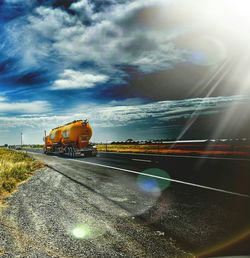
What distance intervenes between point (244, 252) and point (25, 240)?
336cm

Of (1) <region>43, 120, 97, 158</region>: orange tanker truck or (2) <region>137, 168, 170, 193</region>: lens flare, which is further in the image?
(1) <region>43, 120, 97, 158</region>: orange tanker truck

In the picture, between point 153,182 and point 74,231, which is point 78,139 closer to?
point 153,182

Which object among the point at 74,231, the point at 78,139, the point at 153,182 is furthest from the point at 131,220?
the point at 78,139

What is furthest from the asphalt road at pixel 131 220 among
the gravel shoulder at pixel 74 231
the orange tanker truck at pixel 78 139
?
the orange tanker truck at pixel 78 139

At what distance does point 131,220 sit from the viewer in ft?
19.2

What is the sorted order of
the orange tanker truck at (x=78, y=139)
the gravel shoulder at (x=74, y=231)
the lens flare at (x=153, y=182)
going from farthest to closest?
1. the orange tanker truck at (x=78, y=139)
2. the lens flare at (x=153, y=182)
3. the gravel shoulder at (x=74, y=231)

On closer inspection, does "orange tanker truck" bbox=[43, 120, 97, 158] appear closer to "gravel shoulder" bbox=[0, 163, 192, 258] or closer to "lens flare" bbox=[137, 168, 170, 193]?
"lens flare" bbox=[137, 168, 170, 193]

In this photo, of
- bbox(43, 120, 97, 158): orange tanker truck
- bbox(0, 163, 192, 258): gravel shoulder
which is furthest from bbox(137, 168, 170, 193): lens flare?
bbox(43, 120, 97, 158): orange tanker truck

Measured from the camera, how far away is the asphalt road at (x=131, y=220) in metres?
4.44

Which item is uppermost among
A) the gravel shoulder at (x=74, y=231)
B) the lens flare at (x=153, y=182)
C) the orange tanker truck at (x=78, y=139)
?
the orange tanker truck at (x=78, y=139)

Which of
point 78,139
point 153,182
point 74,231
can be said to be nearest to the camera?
point 74,231

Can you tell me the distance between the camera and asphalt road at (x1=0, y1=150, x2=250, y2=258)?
4441 mm

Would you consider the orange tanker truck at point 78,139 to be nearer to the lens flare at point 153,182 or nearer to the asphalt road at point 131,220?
the lens flare at point 153,182

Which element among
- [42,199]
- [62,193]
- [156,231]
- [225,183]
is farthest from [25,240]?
[225,183]
